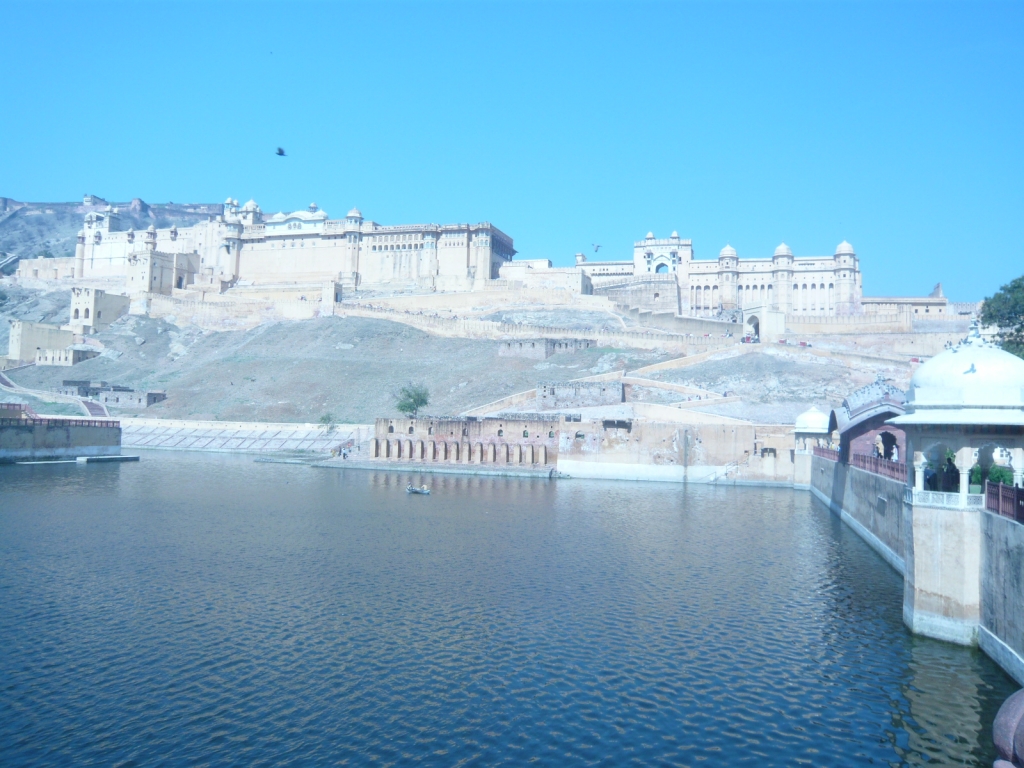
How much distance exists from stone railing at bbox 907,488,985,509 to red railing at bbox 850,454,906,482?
4.93m

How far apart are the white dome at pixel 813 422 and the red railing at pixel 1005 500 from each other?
23482 mm

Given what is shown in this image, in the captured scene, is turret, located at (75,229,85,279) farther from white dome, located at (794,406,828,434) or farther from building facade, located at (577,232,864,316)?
white dome, located at (794,406,828,434)

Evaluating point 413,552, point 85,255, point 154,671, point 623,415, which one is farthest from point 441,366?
point 85,255

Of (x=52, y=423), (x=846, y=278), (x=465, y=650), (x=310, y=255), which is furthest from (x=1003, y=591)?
(x=310, y=255)

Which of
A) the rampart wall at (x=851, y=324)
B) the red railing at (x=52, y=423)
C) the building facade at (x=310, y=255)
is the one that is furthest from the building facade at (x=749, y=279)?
the red railing at (x=52, y=423)

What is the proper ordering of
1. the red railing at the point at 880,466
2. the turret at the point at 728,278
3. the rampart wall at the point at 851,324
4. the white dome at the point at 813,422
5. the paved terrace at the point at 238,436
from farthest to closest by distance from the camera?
the turret at the point at 728,278
the rampart wall at the point at 851,324
the paved terrace at the point at 238,436
the white dome at the point at 813,422
the red railing at the point at 880,466

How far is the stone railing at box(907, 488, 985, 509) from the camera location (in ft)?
40.7

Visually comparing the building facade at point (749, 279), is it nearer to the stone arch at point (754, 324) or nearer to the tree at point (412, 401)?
the stone arch at point (754, 324)

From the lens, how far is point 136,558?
19.2 m

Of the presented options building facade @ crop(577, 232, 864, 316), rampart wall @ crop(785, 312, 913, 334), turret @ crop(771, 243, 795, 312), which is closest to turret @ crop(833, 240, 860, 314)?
building facade @ crop(577, 232, 864, 316)

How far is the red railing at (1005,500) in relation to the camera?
1064 cm

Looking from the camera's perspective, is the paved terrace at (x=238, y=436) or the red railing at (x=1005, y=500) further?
the paved terrace at (x=238, y=436)

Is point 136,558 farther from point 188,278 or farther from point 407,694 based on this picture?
point 188,278

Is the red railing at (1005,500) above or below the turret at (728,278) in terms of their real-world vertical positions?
below
